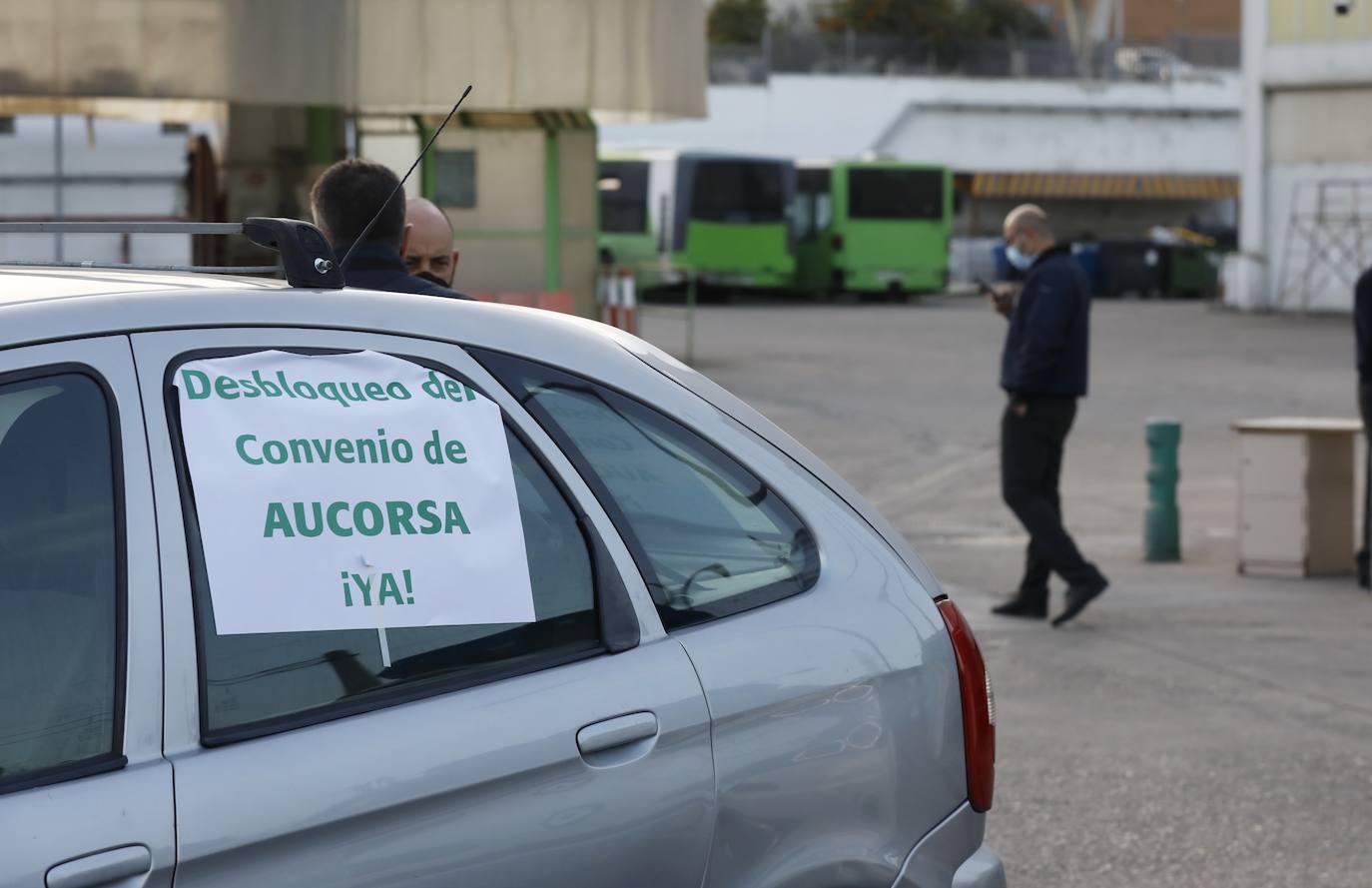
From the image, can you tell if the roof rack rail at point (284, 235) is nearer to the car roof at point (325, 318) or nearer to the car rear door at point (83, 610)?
the car roof at point (325, 318)

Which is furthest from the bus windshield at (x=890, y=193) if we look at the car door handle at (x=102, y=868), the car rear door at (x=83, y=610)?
the car door handle at (x=102, y=868)

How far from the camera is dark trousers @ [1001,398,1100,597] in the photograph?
29.1 ft

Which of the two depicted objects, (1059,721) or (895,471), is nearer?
(1059,721)

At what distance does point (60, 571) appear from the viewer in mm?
2543

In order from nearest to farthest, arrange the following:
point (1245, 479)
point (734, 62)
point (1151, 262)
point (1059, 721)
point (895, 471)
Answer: point (1059, 721), point (1245, 479), point (895, 471), point (1151, 262), point (734, 62)

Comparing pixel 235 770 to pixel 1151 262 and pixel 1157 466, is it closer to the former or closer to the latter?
pixel 1157 466

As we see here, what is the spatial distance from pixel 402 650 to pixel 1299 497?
8.30m

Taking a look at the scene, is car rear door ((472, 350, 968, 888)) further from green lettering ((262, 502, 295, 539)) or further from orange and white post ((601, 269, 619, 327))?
orange and white post ((601, 269, 619, 327))

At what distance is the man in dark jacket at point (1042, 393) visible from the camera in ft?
29.1

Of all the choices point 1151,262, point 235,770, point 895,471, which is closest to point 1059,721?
point 235,770

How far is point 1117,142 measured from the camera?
5684 centimetres

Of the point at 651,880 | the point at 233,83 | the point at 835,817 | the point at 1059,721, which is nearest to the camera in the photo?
the point at 651,880

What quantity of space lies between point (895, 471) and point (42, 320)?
12972 mm

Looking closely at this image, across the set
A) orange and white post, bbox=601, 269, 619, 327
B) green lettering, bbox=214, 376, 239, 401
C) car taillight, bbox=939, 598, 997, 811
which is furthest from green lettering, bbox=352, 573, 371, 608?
orange and white post, bbox=601, 269, 619, 327
